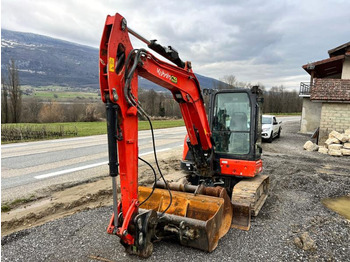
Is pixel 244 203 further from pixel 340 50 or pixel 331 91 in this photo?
Answer: pixel 340 50

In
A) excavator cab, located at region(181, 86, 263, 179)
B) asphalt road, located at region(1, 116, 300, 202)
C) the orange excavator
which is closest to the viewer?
the orange excavator

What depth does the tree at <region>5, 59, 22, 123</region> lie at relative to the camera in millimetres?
34219

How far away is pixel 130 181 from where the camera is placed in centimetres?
321

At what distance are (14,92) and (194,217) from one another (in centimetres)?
3832

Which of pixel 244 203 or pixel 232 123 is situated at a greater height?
pixel 232 123

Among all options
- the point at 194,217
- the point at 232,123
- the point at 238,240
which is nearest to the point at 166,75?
the point at 194,217

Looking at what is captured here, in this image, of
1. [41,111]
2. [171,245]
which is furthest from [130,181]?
[41,111]

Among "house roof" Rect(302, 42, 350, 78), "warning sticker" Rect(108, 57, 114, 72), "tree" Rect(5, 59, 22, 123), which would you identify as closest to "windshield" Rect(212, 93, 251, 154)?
"warning sticker" Rect(108, 57, 114, 72)

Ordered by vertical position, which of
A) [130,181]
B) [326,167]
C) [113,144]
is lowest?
[326,167]

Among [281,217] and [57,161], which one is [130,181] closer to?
[281,217]

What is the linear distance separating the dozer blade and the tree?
36.1 meters

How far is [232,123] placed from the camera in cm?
586

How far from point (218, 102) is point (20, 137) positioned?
1669 centimetres

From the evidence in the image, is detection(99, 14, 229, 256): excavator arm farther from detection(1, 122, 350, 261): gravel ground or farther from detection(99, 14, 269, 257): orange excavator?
detection(1, 122, 350, 261): gravel ground
